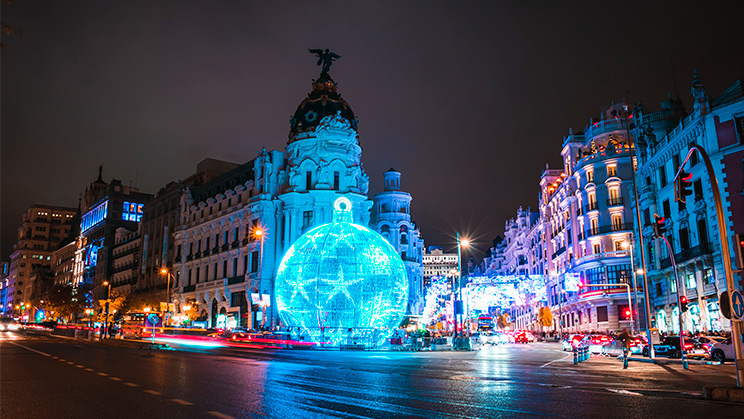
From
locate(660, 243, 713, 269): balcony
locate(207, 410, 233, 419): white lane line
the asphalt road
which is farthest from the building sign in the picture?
locate(207, 410, 233, 419): white lane line

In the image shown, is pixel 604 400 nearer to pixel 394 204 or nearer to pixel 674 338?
pixel 674 338

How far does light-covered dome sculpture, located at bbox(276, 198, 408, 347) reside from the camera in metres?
38.3

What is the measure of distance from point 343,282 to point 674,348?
67.4ft

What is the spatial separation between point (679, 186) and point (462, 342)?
93.0 feet

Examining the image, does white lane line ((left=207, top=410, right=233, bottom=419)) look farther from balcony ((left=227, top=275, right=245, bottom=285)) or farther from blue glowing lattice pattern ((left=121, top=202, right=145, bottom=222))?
blue glowing lattice pattern ((left=121, top=202, right=145, bottom=222))

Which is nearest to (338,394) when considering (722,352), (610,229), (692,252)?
(722,352)

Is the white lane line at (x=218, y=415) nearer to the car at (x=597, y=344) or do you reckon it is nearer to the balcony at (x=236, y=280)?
the car at (x=597, y=344)

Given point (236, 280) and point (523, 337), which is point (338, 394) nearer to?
point (236, 280)

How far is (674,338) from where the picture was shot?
30375 mm

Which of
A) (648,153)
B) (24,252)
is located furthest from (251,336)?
(24,252)

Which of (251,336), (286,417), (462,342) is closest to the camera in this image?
(286,417)

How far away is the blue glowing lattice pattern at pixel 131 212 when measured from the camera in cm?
→ 11531

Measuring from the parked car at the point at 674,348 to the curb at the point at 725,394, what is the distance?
18403 millimetres

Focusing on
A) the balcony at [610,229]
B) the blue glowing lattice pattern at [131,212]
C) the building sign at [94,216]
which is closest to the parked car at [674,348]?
the balcony at [610,229]
